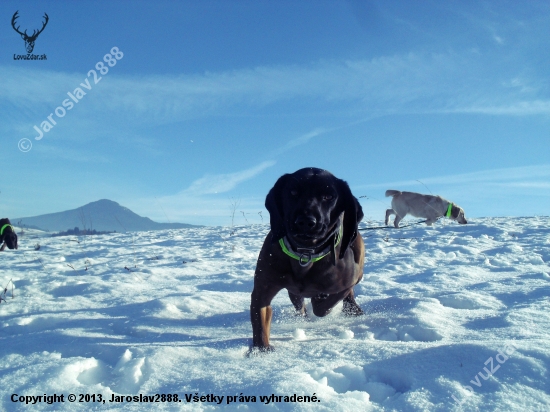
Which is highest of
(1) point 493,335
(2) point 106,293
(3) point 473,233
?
(3) point 473,233

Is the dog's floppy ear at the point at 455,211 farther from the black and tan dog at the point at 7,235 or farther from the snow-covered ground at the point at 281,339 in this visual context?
the black and tan dog at the point at 7,235

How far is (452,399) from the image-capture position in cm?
139

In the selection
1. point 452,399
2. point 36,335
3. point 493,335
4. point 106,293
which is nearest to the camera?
point 452,399

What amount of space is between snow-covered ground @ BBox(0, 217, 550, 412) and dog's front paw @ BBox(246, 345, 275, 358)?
0.25 feet

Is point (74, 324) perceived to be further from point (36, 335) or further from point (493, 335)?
point (493, 335)

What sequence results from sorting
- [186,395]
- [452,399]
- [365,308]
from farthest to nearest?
[365,308] < [186,395] < [452,399]

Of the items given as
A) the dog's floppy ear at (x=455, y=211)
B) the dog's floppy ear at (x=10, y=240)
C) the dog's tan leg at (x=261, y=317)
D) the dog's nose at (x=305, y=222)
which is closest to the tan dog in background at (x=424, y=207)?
the dog's floppy ear at (x=455, y=211)

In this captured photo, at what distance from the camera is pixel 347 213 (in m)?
2.56

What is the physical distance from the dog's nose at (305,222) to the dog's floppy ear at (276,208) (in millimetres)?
285

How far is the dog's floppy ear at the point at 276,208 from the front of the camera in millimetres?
2438

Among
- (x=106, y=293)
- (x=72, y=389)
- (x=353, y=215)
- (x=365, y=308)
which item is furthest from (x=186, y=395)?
(x=106, y=293)

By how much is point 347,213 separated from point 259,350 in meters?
1.05

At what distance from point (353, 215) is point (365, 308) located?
1.19m

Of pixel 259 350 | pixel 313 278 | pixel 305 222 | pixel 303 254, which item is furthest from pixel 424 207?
pixel 259 350
